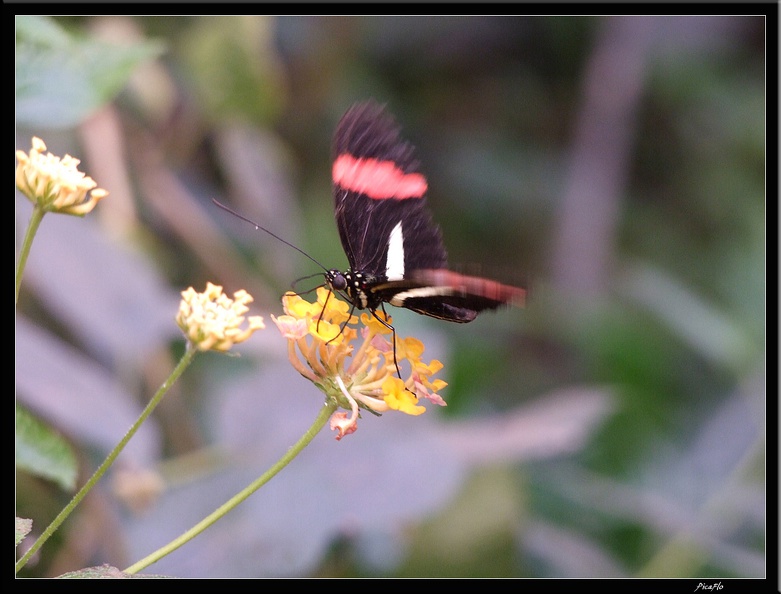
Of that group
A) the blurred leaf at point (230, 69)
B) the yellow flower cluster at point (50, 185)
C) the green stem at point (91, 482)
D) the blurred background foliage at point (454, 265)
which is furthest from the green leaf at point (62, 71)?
the blurred leaf at point (230, 69)

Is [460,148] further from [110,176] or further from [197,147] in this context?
[110,176]

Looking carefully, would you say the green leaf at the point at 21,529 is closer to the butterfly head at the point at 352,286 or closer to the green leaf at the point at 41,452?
the green leaf at the point at 41,452

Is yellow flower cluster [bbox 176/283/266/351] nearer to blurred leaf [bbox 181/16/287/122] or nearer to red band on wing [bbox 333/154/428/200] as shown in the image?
red band on wing [bbox 333/154/428/200]

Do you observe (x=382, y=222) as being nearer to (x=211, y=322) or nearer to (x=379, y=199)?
(x=379, y=199)

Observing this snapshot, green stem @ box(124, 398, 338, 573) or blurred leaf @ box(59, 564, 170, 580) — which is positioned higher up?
green stem @ box(124, 398, 338, 573)

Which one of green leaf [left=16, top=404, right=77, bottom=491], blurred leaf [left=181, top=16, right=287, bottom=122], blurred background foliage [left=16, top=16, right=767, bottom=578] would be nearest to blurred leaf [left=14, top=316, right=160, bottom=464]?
blurred background foliage [left=16, top=16, right=767, bottom=578]
